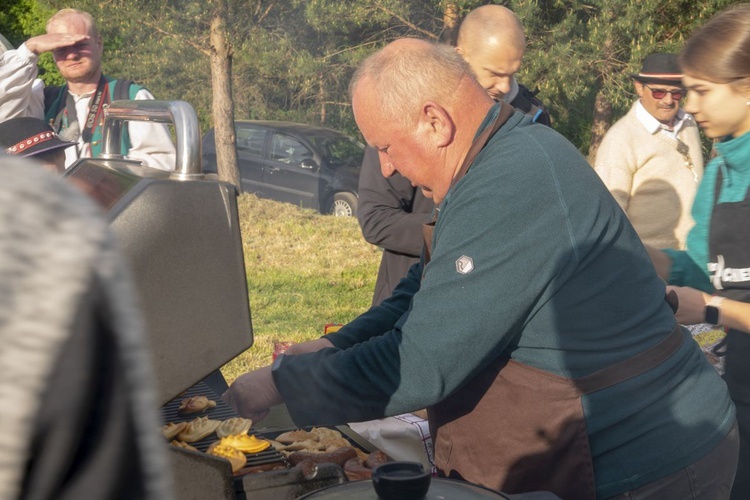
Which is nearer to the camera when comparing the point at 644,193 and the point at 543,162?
the point at 543,162

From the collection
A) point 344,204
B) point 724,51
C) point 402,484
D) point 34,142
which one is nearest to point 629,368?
point 402,484

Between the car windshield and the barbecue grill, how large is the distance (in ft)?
41.9

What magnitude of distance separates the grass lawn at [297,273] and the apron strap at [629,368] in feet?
12.5

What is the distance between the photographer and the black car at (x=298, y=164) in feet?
47.7

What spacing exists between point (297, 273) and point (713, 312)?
733cm

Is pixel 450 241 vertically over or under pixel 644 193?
over

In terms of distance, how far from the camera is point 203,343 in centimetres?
169

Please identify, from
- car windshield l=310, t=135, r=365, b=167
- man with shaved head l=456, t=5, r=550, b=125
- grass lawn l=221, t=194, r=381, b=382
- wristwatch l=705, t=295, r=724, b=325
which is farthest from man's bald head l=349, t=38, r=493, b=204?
car windshield l=310, t=135, r=365, b=167

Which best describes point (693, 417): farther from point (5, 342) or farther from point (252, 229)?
point (252, 229)

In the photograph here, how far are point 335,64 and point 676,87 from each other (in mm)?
12734

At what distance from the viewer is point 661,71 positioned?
4.83 m

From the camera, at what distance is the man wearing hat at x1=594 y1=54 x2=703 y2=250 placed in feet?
14.5

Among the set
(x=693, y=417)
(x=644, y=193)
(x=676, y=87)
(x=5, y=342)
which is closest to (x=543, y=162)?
(x=693, y=417)

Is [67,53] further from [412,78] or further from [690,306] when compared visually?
[690,306]
